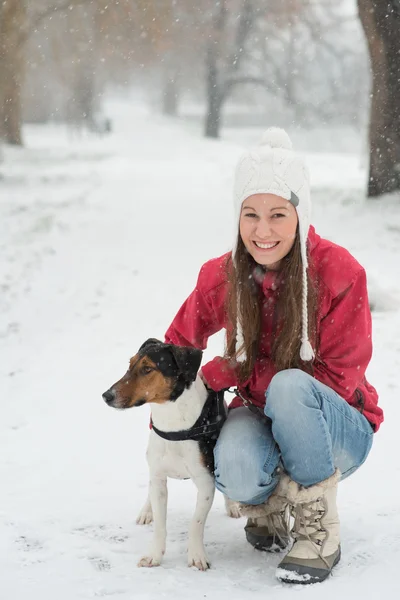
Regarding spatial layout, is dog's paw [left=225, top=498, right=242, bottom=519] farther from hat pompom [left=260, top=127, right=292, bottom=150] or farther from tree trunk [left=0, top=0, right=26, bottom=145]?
tree trunk [left=0, top=0, right=26, bottom=145]

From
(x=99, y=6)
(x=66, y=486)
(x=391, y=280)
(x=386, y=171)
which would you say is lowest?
(x=66, y=486)

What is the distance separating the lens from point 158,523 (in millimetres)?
3041

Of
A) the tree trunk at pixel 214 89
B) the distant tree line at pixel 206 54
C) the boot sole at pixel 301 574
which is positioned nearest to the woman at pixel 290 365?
the boot sole at pixel 301 574

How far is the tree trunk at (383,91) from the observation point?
10.2 meters

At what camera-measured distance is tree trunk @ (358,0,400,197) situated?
10.2m

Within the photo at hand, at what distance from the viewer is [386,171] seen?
10984mm

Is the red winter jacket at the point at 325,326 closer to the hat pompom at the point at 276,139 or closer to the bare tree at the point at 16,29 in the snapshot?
the hat pompom at the point at 276,139

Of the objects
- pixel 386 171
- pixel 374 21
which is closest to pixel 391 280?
pixel 386 171

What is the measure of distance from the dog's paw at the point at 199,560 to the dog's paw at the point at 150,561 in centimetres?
13

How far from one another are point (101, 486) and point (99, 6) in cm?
1351

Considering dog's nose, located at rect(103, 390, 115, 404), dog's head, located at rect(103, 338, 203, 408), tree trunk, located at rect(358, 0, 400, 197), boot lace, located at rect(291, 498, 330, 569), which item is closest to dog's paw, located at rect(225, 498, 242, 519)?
boot lace, located at rect(291, 498, 330, 569)

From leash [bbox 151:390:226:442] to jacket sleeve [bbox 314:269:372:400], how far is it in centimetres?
47

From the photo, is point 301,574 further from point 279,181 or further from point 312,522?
point 279,181

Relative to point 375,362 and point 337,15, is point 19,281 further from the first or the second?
point 337,15
